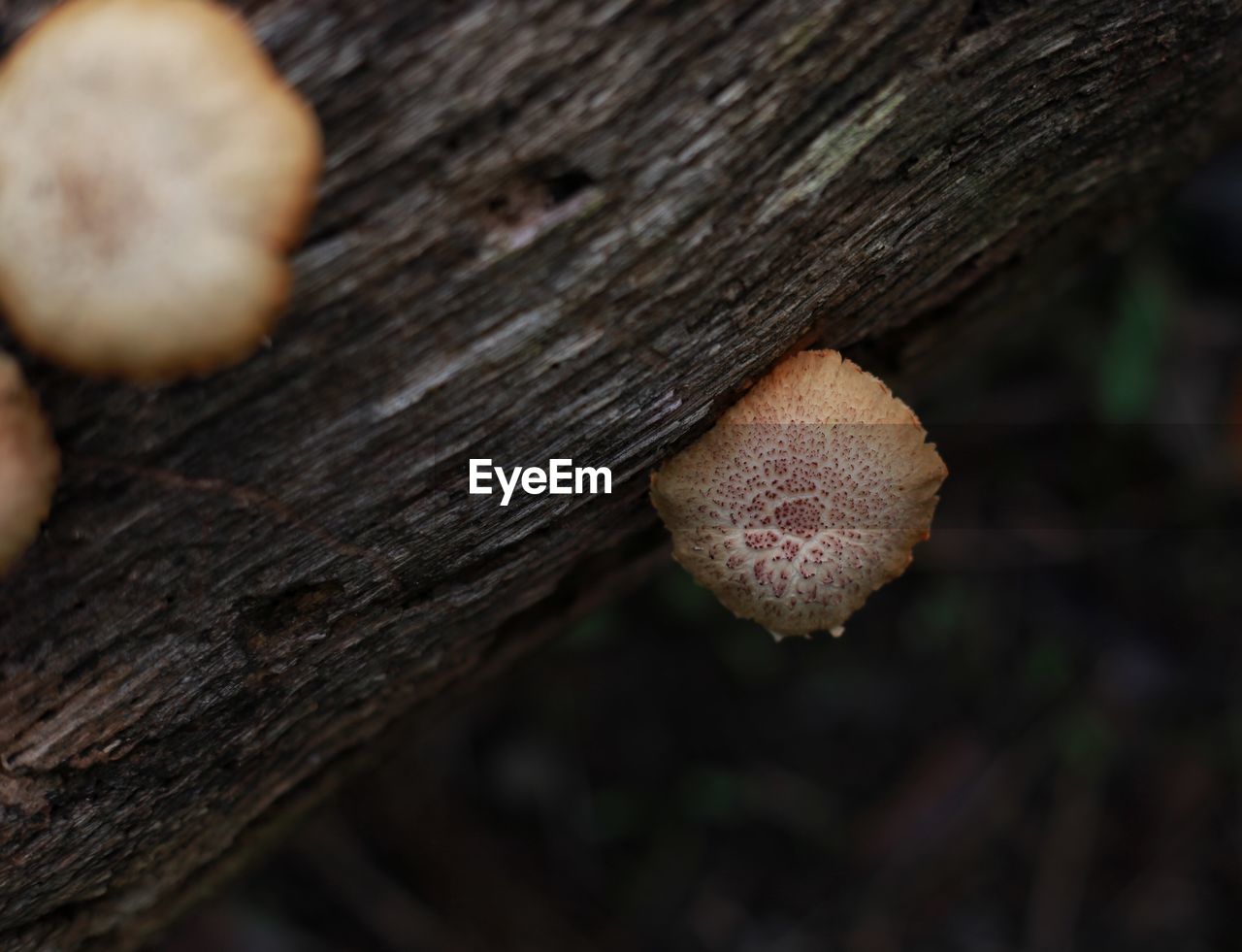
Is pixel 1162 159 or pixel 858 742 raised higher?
pixel 1162 159

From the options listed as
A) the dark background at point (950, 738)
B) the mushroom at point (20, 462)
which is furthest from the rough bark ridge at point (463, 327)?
the dark background at point (950, 738)

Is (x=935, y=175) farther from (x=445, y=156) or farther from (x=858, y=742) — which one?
(x=858, y=742)

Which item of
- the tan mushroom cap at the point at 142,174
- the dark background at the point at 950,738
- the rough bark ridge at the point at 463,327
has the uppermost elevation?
the tan mushroom cap at the point at 142,174

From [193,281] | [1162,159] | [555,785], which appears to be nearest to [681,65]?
[193,281]

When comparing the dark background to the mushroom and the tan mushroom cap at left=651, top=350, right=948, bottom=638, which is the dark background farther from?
the mushroom

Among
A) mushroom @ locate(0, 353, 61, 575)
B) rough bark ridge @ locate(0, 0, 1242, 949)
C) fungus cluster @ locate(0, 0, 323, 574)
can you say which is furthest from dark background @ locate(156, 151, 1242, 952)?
fungus cluster @ locate(0, 0, 323, 574)

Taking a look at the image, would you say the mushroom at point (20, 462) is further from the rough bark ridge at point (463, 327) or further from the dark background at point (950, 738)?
the dark background at point (950, 738)

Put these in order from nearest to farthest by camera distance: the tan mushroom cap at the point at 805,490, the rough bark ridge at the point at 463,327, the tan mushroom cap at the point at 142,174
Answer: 1. the tan mushroom cap at the point at 142,174
2. the rough bark ridge at the point at 463,327
3. the tan mushroom cap at the point at 805,490
